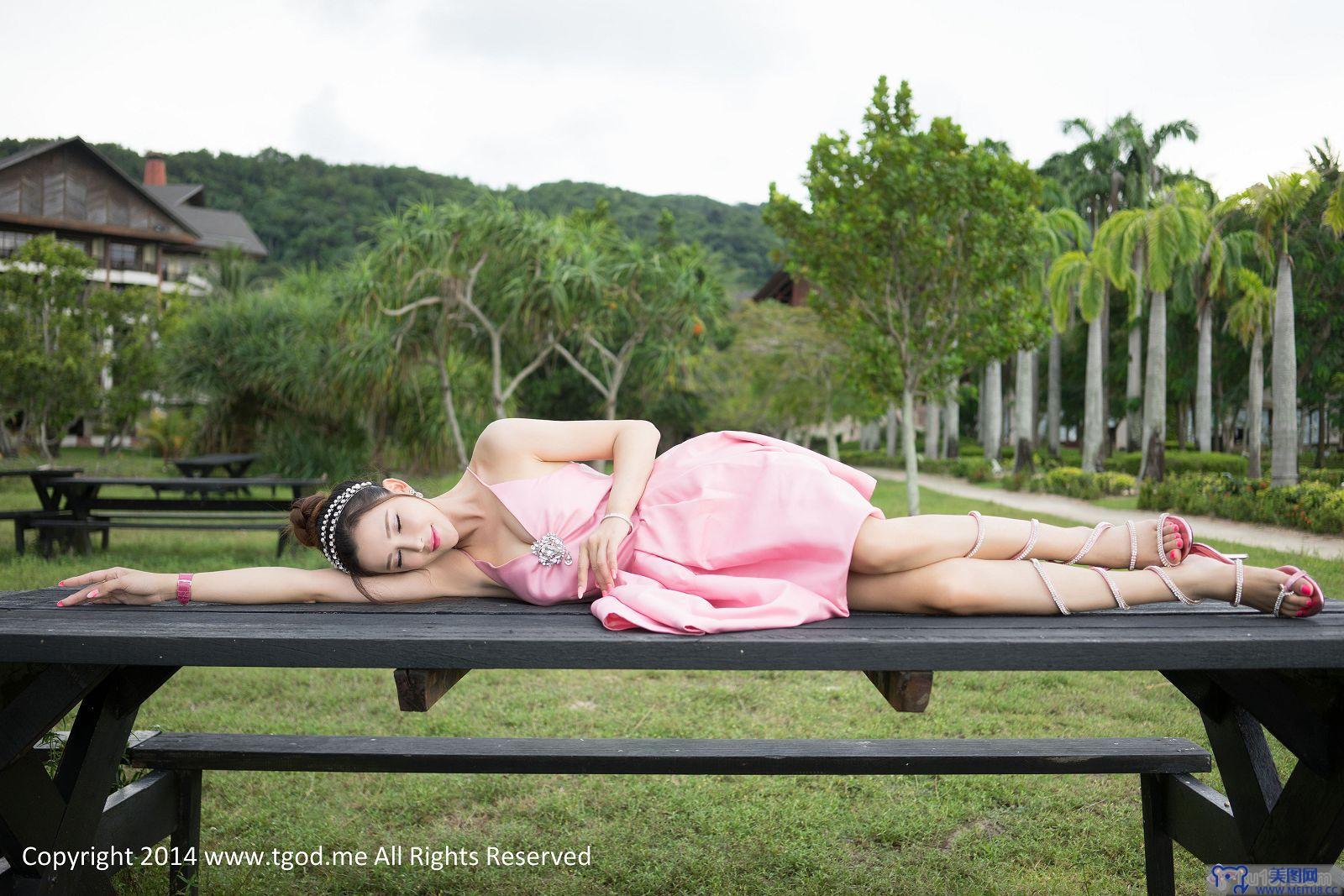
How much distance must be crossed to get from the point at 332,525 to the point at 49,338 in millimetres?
24758

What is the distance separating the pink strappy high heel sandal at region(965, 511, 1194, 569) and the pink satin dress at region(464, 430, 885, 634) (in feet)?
0.83

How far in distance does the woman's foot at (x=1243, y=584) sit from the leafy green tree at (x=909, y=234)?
10.9 m

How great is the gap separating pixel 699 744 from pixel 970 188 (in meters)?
11.4

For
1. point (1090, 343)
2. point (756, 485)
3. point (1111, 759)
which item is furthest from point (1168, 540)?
point (1090, 343)

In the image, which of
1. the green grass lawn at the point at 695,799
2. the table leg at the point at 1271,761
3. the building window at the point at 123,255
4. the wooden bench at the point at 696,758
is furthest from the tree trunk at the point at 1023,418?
the building window at the point at 123,255

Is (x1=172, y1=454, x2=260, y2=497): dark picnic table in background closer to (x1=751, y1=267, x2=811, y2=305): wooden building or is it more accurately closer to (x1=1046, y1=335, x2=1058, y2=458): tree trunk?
(x1=1046, y1=335, x2=1058, y2=458): tree trunk

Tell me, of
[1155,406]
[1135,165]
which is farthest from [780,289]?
[1155,406]

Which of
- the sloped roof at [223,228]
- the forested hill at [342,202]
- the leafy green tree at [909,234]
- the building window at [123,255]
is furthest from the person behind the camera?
the sloped roof at [223,228]

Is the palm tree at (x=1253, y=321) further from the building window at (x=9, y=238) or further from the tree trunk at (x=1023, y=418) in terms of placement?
the building window at (x=9, y=238)

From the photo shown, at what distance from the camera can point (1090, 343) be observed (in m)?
24.6

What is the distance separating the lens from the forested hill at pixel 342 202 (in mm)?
44281

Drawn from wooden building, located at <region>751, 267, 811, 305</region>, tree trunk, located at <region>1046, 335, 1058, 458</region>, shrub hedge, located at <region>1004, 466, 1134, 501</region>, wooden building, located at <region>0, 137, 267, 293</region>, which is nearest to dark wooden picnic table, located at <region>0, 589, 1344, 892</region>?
shrub hedge, located at <region>1004, 466, 1134, 501</region>

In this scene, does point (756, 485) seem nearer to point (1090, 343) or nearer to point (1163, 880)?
point (1163, 880)

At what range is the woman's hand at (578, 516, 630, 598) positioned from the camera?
2.14 meters
